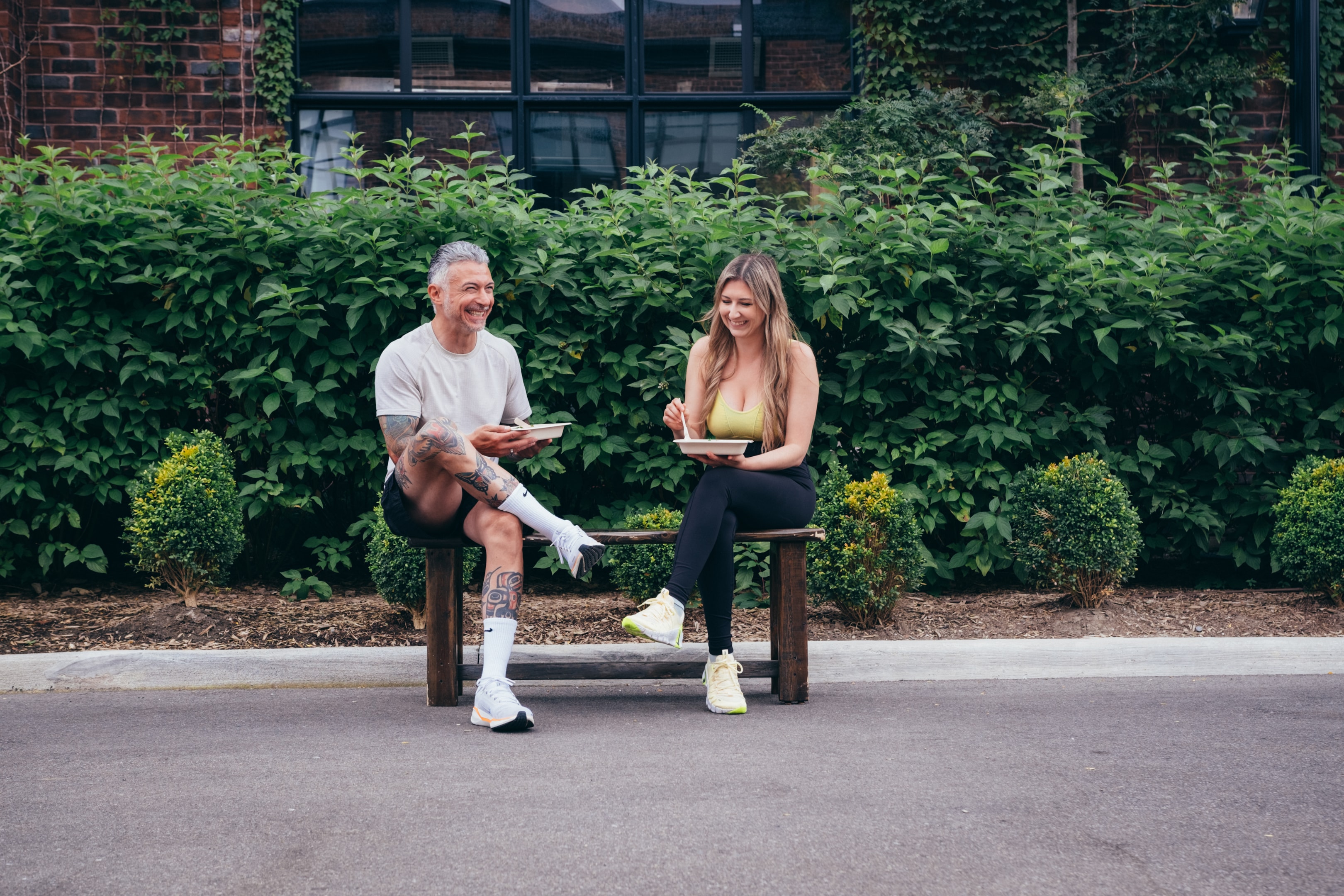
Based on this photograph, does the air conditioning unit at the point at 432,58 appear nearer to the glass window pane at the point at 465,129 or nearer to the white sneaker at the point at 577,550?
the glass window pane at the point at 465,129

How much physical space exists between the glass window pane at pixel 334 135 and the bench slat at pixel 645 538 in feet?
19.9

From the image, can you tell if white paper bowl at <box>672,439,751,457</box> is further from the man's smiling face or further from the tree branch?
the tree branch

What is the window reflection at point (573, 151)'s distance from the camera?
374 inches

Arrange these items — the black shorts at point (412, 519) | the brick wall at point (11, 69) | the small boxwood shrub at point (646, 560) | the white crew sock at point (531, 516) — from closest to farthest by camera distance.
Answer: the white crew sock at point (531, 516) → the black shorts at point (412, 519) → the small boxwood shrub at point (646, 560) → the brick wall at point (11, 69)

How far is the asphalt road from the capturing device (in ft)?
8.26

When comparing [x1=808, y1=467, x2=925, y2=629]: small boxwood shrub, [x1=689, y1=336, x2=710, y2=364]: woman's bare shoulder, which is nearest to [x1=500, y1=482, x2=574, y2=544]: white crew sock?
[x1=689, y1=336, x2=710, y2=364]: woman's bare shoulder

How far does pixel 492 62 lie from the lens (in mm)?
9508

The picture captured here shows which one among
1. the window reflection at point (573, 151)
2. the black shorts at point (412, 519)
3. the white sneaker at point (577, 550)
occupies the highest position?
the window reflection at point (573, 151)

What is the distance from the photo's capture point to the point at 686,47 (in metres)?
9.53

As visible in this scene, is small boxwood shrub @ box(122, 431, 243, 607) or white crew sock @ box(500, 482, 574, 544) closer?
white crew sock @ box(500, 482, 574, 544)

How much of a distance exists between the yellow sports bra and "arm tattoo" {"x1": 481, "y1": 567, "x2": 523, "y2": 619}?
1021mm

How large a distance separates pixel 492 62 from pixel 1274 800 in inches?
332

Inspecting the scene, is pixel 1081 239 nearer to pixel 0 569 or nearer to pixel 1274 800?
pixel 1274 800

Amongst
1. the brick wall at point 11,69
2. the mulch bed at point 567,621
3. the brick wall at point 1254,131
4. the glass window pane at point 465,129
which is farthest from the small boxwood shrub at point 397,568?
the brick wall at point 1254,131
